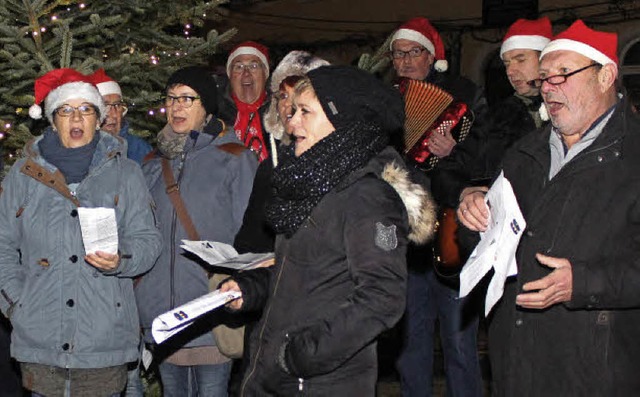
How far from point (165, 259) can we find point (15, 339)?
996 millimetres

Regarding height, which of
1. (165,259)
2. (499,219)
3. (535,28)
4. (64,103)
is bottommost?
(165,259)

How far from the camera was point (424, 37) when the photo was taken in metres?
6.73

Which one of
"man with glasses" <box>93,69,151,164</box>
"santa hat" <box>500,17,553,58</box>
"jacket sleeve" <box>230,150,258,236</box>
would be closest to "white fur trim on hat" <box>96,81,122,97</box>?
"man with glasses" <box>93,69,151,164</box>

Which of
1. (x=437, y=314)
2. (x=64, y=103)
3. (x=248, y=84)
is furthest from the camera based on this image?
(x=248, y=84)

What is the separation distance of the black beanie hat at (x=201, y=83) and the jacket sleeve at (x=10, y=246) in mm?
1206

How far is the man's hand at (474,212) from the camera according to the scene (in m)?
4.24

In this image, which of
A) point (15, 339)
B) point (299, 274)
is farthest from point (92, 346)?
point (299, 274)

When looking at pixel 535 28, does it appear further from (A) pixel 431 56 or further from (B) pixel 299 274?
(B) pixel 299 274

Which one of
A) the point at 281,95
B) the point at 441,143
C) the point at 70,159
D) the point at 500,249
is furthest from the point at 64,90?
the point at 500,249

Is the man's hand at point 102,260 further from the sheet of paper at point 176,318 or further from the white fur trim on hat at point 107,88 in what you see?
the white fur trim on hat at point 107,88

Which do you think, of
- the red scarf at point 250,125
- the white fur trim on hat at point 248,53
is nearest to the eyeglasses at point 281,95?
the red scarf at point 250,125

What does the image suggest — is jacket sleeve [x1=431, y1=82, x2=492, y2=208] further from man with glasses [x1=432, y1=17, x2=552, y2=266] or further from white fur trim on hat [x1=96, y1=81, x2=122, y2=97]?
white fur trim on hat [x1=96, y1=81, x2=122, y2=97]

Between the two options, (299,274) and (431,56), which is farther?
(431,56)

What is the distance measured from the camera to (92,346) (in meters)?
5.16
